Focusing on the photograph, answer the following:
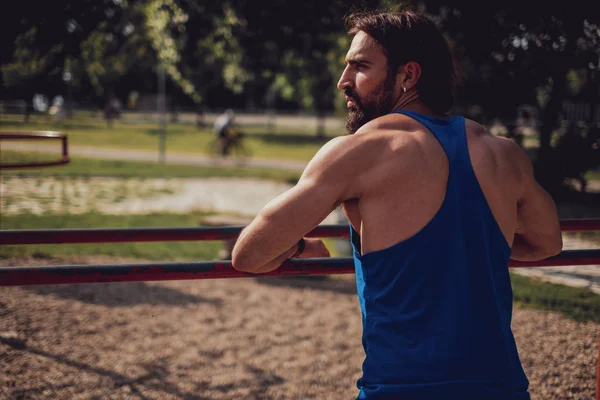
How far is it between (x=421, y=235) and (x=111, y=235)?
1.17 metres

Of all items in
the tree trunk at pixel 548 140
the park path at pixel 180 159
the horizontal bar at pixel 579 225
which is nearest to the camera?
the horizontal bar at pixel 579 225

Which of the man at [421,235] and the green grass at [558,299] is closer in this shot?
the man at [421,235]

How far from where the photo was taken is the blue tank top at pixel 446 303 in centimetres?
134

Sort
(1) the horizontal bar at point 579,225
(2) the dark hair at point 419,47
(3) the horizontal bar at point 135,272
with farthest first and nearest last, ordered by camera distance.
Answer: (1) the horizontal bar at point 579,225 → (3) the horizontal bar at point 135,272 → (2) the dark hair at point 419,47

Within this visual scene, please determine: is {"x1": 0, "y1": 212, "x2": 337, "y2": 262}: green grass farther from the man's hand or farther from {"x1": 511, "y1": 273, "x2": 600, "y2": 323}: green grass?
the man's hand

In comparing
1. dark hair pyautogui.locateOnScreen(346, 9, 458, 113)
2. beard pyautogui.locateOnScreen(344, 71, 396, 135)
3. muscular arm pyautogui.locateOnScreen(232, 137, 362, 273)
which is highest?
dark hair pyautogui.locateOnScreen(346, 9, 458, 113)

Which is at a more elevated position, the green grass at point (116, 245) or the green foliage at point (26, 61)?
the green foliage at point (26, 61)

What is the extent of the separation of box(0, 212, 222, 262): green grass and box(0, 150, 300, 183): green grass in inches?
215

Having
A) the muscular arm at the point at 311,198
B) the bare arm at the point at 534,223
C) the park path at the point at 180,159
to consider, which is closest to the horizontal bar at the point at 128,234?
the bare arm at the point at 534,223

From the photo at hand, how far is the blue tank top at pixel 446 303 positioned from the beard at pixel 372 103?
19cm

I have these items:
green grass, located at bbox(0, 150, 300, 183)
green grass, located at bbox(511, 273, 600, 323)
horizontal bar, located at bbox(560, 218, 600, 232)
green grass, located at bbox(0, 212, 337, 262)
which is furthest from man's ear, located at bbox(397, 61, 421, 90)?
green grass, located at bbox(0, 150, 300, 183)

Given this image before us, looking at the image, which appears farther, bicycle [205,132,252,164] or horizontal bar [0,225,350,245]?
bicycle [205,132,252,164]

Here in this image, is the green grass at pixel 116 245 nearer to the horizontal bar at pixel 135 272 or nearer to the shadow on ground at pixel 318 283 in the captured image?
the shadow on ground at pixel 318 283

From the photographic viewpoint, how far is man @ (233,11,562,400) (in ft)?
4.44
